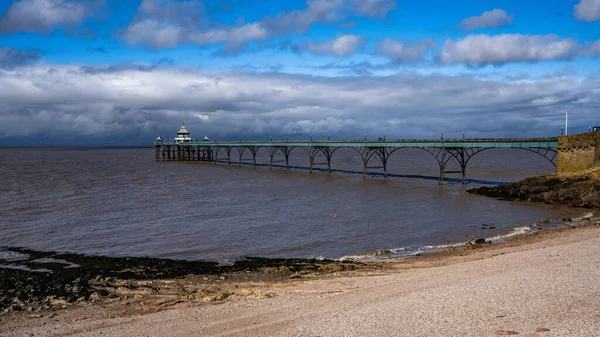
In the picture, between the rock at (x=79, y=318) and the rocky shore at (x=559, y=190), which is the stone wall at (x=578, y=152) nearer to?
the rocky shore at (x=559, y=190)

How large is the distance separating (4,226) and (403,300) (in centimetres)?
2444

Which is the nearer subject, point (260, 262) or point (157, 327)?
point (157, 327)

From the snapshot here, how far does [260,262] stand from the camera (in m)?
18.0

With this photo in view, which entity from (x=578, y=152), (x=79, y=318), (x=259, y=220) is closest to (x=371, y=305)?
(x=79, y=318)

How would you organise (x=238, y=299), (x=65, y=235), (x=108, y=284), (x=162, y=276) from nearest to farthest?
(x=238, y=299)
(x=108, y=284)
(x=162, y=276)
(x=65, y=235)

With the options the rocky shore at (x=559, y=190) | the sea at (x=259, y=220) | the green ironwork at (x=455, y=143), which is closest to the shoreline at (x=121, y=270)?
the sea at (x=259, y=220)

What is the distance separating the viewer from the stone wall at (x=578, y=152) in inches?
1403

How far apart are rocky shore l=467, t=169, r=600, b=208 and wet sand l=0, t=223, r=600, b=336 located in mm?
17158

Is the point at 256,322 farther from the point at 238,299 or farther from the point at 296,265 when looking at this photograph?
the point at 296,265

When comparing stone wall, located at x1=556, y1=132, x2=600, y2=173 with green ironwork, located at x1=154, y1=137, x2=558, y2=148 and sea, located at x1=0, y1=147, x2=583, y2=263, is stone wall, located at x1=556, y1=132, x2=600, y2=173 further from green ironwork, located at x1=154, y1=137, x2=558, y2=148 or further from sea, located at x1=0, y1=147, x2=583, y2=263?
sea, located at x1=0, y1=147, x2=583, y2=263

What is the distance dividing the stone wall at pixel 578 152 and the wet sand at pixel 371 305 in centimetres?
2385

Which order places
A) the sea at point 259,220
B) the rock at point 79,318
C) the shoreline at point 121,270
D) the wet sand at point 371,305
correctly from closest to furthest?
the wet sand at point 371,305, the rock at point 79,318, the shoreline at point 121,270, the sea at point 259,220

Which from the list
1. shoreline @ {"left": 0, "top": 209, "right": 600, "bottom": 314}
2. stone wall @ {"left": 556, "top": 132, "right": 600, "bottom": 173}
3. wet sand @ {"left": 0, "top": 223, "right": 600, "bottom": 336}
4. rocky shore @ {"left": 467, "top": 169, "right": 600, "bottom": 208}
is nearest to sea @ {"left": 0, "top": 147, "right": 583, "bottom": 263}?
shoreline @ {"left": 0, "top": 209, "right": 600, "bottom": 314}

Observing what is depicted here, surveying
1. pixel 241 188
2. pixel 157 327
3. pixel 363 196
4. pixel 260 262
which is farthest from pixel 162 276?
pixel 241 188
